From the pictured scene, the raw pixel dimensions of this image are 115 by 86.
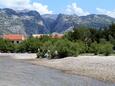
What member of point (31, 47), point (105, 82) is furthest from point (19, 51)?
point (105, 82)

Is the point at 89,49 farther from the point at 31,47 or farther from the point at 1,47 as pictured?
the point at 1,47

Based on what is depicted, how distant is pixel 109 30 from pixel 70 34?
14301 millimetres

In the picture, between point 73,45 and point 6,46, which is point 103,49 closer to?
point 73,45

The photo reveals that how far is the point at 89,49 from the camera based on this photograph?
103062mm

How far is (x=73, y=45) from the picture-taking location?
3346 inches

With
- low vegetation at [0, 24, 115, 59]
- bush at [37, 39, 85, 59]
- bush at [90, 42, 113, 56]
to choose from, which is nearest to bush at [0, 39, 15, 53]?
low vegetation at [0, 24, 115, 59]

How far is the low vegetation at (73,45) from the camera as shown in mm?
84250

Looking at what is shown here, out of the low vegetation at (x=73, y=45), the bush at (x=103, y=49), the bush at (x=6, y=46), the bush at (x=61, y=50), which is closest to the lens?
the bush at (x=61, y=50)

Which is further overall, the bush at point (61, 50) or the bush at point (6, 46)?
the bush at point (6, 46)

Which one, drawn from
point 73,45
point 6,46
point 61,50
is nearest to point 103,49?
point 73,45

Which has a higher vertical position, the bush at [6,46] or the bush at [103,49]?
the bush at [103,49]

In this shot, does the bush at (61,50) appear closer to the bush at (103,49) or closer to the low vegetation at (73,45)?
the low vegetation at (73,45)

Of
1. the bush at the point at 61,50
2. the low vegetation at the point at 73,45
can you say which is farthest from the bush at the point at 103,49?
the bush at the point at 61,50

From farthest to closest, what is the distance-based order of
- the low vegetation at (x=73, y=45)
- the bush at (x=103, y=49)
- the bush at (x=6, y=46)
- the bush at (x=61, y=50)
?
the bush at (x=6, y=46) → the bush at (x=103, y=49) → the low vegetation at (x=73, y=45) → the bush at (x=61, y=50)
